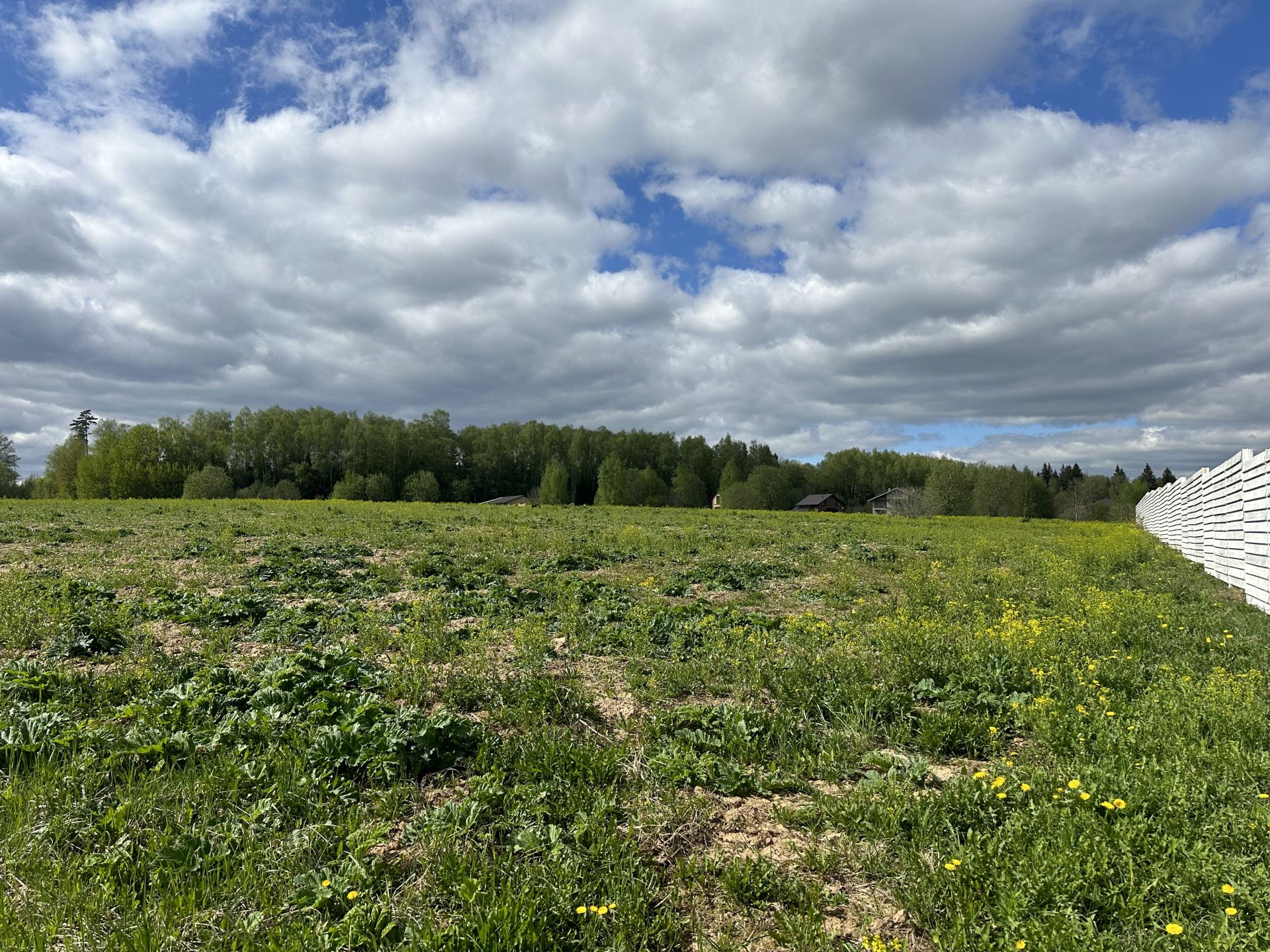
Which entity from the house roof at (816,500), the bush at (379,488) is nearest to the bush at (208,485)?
the bush at (379,488)

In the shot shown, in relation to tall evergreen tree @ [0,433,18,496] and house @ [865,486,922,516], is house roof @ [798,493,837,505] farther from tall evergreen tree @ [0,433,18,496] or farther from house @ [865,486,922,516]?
tall evergreen tree @ [0,433,18,496]

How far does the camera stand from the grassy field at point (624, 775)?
3381 mm

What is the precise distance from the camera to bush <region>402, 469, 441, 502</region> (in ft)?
278

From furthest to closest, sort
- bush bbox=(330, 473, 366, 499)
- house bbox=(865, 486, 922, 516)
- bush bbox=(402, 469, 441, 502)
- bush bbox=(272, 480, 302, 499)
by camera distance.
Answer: house bbox=(865, 486, 922, 516) → bush bbox=(402, 469, 441, 502) → bush bbox=(330, 473, 366, 499) → bush bbox=(272, 480, 302, 499)

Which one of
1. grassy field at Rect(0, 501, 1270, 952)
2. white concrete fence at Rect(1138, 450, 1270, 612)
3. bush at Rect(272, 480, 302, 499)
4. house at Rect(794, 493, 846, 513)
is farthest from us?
house at Rect(794, 493, 846, 513)

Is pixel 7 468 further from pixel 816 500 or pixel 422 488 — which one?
pixel 816 500

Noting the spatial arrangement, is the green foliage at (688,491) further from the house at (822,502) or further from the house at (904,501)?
the house at (904,501)

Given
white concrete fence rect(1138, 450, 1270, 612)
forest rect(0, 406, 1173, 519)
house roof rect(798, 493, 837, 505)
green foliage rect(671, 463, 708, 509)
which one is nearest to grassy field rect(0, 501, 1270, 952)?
white concrete fence rect(1138, 450, 1270, 612)

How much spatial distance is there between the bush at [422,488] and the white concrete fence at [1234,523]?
7693 centimetres

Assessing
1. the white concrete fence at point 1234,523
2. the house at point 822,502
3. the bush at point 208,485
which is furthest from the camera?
the house at point 822,502

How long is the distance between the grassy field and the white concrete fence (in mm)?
1727

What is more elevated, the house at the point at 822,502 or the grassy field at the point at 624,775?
the house at the point at 822,502

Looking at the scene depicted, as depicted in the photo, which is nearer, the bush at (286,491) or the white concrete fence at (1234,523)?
the white concrete fence at (1234,523)

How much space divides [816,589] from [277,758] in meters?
9.84
